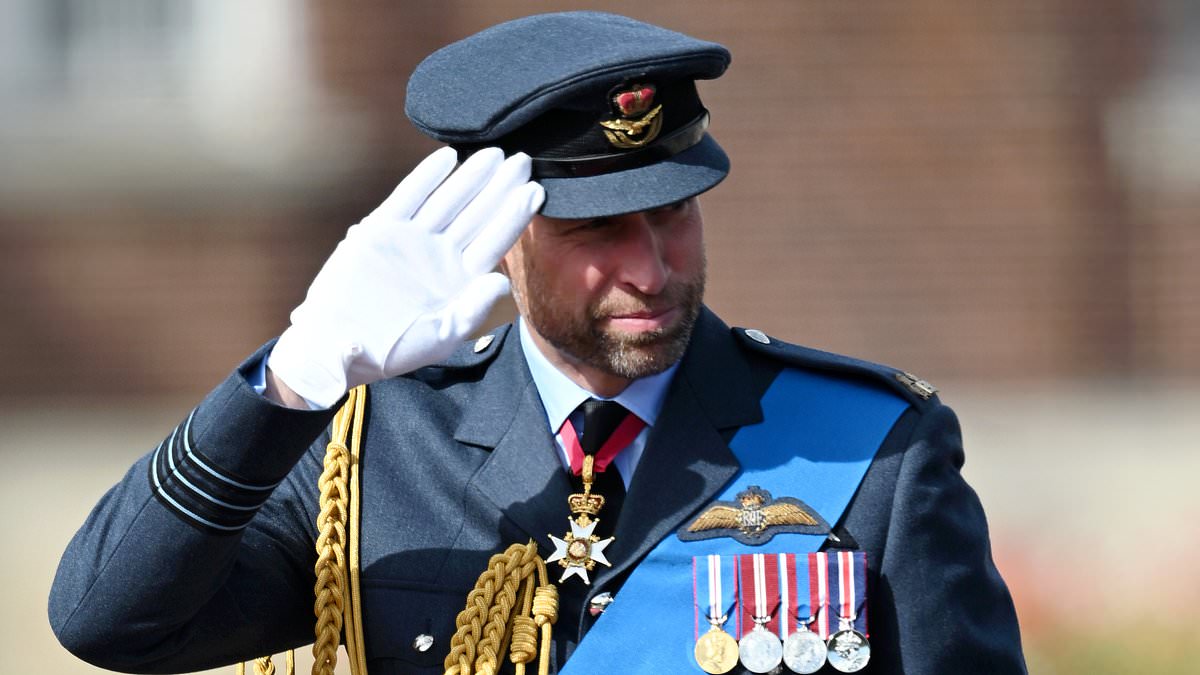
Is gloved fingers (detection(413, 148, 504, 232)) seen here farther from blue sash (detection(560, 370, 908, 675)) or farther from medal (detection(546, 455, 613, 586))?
blue sash (detection(560, 370, 908, 675))

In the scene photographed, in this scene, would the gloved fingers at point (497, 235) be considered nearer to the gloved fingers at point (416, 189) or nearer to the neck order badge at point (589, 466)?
the gloved fingers at point (416, 189)

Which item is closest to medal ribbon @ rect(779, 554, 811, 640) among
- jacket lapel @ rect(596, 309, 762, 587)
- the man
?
the man

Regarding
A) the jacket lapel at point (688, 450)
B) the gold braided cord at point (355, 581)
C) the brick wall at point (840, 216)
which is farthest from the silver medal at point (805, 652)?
the brick wall at point (840, 216)

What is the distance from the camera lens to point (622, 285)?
3.04 metres

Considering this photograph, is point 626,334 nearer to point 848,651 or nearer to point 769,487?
point 769,487

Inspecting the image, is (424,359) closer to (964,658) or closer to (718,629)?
(718,629)

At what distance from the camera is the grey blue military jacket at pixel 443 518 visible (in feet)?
9.29

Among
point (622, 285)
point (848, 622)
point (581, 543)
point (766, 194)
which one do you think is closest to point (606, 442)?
point (581, 543)

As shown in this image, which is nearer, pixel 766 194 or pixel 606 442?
pixel 606 442

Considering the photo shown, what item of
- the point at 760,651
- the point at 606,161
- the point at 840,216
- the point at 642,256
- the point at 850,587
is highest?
the point at 606,161

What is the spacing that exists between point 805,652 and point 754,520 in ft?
0.76

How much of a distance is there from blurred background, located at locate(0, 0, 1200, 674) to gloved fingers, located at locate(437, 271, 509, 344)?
17.3 feet

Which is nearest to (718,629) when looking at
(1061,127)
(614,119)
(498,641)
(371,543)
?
(498,641)

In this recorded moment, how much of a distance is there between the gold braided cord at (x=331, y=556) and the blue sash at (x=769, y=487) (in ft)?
1.25
